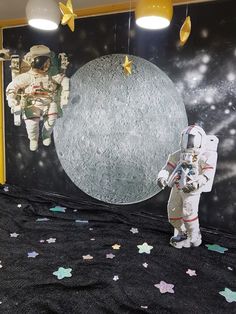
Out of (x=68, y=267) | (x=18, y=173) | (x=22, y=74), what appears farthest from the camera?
(x=18, y=173)

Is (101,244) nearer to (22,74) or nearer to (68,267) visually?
(68,267)

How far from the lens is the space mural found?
1914 millimetres

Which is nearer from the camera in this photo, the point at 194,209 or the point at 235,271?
the point at 235,271

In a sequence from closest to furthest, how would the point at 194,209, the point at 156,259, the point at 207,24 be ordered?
the point at 156,259
the point at 194,209
the point at 207,24

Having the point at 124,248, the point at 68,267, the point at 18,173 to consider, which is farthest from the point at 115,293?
the point at 18,173

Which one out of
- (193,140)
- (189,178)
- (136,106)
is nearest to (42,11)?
(136,106)

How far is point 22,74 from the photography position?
2.67 m

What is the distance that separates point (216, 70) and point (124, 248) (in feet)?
4.15

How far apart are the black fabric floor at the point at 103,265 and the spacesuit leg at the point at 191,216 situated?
0.29ft

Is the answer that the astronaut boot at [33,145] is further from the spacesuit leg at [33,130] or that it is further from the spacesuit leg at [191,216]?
the spacesuit leg at [191,216]

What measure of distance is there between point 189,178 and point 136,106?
718 mm

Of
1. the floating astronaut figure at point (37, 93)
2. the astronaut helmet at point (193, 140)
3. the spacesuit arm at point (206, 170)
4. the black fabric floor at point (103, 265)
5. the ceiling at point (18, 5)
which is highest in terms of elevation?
the ceiling at point (18, 5)

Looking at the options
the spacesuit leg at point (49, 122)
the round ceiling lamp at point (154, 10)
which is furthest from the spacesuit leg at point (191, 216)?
the spacesuit leg at point (49, 122)

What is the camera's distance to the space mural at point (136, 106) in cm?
191
